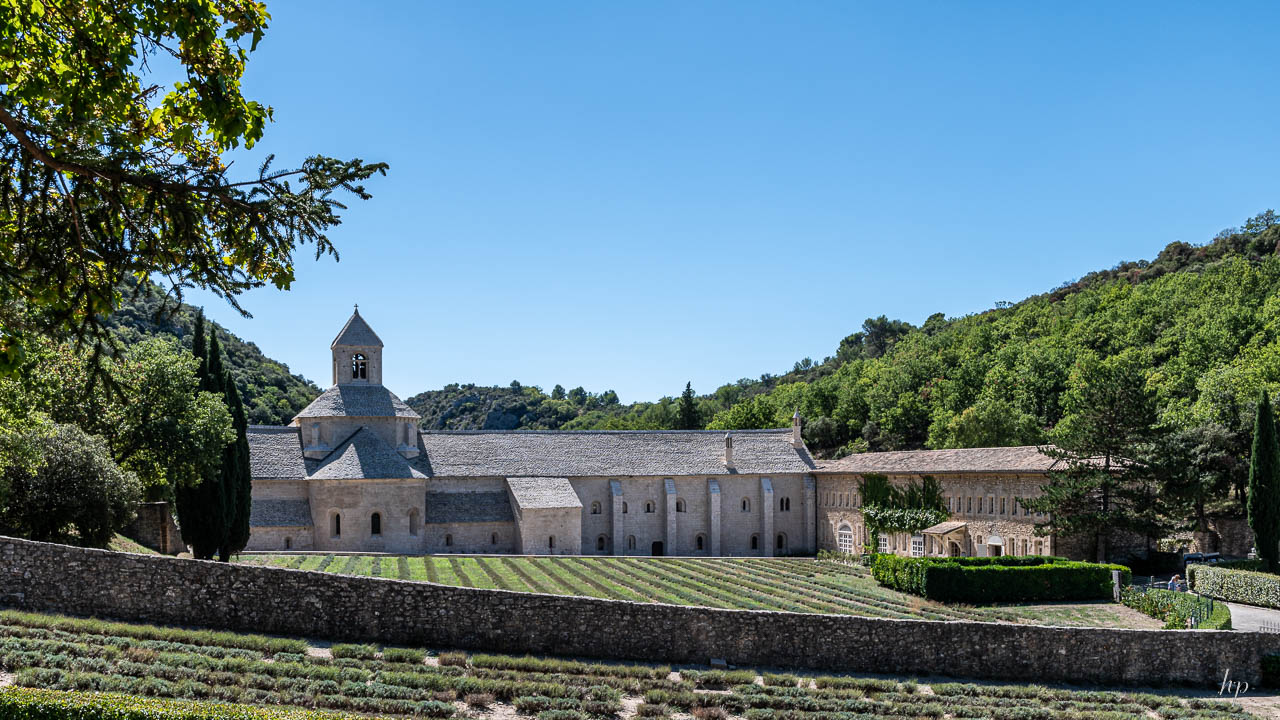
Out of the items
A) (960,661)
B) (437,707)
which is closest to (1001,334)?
(960,661)

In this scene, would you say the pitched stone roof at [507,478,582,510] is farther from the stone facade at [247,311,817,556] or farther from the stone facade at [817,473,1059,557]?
the stone facade at [817,473,1059,557]

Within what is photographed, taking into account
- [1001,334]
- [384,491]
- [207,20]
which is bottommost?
[384,491]

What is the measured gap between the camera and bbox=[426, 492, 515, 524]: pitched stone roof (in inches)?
2094

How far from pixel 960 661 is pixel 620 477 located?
36616 millimetres

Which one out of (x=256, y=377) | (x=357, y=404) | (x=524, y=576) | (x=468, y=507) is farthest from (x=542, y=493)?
(x=256, y=377)

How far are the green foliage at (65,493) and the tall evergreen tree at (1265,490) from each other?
4255cm

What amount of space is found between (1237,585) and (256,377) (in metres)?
98.6

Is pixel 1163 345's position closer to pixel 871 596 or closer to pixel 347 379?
pixel 871 596

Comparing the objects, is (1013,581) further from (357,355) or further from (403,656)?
(357,355)

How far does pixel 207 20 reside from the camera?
28.0 ft

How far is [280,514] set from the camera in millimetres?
50531

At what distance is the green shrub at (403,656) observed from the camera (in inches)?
Result: 746

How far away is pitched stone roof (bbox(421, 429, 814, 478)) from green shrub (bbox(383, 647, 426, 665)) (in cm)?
3631

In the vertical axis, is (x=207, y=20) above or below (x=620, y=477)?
above
